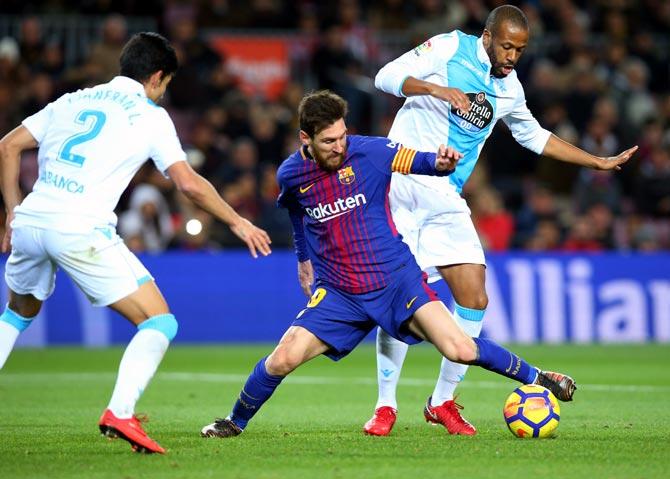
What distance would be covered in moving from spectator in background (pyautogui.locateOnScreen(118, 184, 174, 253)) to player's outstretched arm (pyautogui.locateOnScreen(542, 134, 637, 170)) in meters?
8.50

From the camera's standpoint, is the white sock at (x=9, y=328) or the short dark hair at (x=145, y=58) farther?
the white sock at (x=9, y=328)

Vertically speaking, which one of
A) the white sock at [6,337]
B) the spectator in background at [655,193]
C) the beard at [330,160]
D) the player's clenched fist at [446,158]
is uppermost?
the player's clenched fist at [446,158]

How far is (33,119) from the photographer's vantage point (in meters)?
6.88

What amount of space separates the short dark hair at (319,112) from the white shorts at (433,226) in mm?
1254

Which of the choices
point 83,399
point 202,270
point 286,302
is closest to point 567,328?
point 286,302

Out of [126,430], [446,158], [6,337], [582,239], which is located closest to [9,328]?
[6,337]

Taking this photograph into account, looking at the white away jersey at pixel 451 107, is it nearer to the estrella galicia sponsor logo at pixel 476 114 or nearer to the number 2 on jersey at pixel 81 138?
the estrella galicia sponsor logo at pixel 476 114

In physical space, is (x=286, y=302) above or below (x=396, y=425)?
below

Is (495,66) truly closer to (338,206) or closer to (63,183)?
(338,206)

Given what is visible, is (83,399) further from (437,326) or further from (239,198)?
(239,198)

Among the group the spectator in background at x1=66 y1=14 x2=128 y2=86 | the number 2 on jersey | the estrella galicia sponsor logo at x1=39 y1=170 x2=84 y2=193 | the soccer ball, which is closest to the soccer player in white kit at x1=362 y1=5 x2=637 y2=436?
the soccer ball

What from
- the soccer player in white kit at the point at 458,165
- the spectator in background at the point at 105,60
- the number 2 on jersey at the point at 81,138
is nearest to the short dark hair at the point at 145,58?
the number 2 on jersey at the point at 81,138

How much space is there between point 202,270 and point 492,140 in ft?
17.4

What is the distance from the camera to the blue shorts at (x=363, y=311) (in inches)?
289
